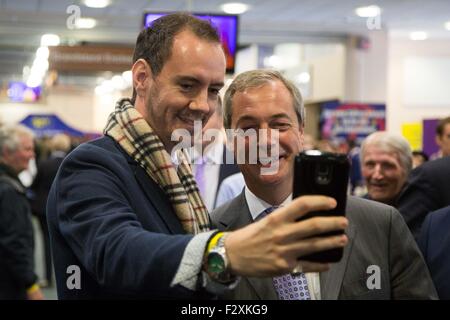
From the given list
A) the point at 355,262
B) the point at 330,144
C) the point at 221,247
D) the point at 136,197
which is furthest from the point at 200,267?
the point at 330,144

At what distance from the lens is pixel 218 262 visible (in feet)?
3.40

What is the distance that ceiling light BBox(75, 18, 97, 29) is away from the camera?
1016 centimetres

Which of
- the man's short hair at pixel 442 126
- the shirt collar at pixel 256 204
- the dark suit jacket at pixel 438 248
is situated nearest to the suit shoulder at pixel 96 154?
the shirt collar at pixel 256 204

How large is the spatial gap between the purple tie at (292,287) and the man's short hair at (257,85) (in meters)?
0.53

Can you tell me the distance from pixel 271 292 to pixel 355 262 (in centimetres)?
26

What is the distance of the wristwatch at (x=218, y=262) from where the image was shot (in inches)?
40.6

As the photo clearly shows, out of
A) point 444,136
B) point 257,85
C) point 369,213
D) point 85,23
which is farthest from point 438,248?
point 85,23

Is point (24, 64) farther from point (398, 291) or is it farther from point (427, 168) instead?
point (398, 291)

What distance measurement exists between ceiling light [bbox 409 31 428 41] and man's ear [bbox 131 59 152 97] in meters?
13.4

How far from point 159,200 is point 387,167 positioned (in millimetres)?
2868

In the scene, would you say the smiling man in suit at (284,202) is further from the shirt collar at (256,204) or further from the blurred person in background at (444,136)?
the blurred person in background at (444,136)

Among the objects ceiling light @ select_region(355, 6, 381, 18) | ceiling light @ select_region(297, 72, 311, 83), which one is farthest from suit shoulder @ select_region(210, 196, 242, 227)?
ceiling light @ select_region(297, 72, 311, 83)

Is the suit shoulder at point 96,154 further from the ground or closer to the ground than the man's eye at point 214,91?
closer to the ground

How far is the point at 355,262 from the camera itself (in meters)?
1.73
